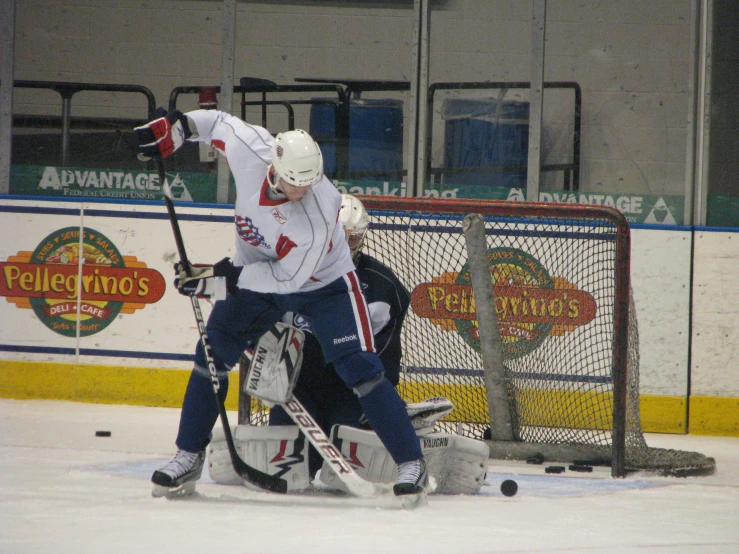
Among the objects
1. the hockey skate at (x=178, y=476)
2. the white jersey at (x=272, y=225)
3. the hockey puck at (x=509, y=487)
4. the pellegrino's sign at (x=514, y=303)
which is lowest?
the hockey puck at (x=509, y=487)

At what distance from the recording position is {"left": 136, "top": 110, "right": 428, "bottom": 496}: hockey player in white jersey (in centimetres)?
299

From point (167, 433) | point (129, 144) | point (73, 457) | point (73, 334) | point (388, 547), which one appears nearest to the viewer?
point (388, 547)

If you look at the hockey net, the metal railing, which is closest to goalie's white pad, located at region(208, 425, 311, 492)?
the hockey net

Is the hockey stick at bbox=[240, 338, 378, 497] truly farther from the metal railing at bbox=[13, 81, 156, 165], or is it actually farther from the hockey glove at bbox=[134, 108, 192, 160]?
the metal railing at bbox=[13, 81, 156, 165]

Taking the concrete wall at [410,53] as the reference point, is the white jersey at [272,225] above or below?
below

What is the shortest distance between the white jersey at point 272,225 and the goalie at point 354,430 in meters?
0.27

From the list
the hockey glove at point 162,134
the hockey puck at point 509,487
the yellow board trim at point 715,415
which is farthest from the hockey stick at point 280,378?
the yellow board trim at point 715,415

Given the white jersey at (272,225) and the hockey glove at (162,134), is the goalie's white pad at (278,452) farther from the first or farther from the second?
the hockey glove at (162,134)

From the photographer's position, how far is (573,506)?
3.17 m

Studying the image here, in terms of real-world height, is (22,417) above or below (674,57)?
below

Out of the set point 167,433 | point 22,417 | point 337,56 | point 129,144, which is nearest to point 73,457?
point 167,433

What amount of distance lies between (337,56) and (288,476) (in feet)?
9.95

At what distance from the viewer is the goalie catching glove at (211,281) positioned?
3072 millimetres

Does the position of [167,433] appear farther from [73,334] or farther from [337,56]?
[337,56]
